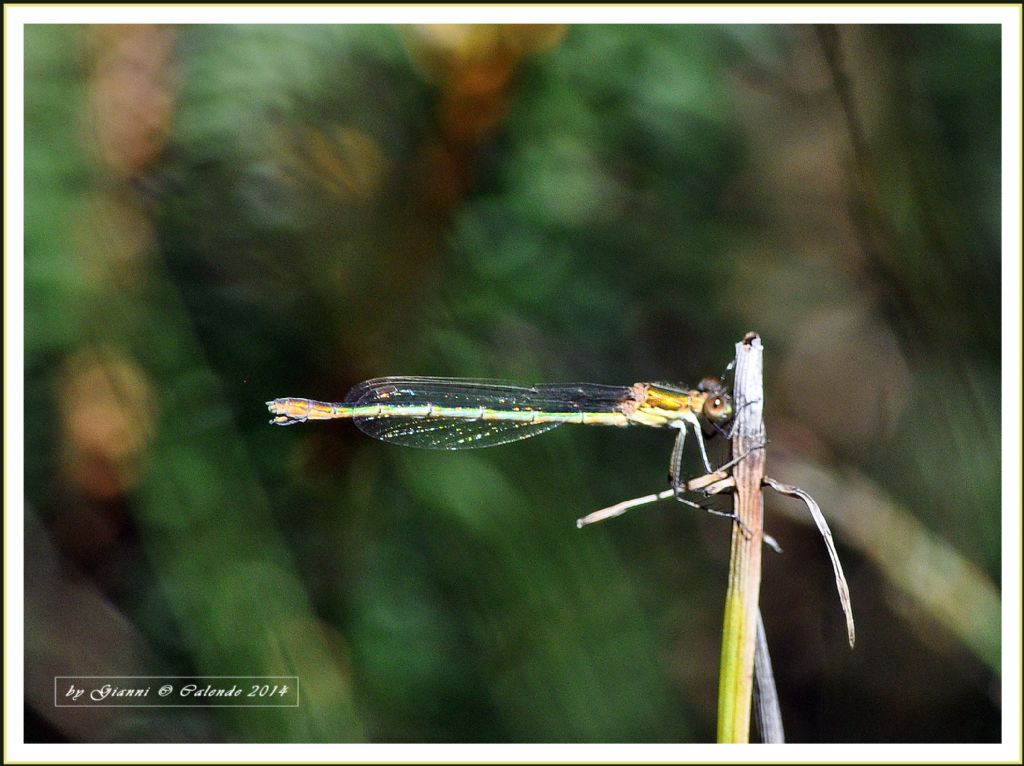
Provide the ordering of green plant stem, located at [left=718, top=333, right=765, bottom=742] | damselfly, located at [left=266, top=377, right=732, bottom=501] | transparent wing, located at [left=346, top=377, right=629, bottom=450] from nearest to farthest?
green plant stem, located at [left=718, top=333, right=765, bottom=742], damselfly, located at [left=266, top=377, right=732, bottom=501], transparent wing, located at [left=346, top=377, right=629, bottom=450]

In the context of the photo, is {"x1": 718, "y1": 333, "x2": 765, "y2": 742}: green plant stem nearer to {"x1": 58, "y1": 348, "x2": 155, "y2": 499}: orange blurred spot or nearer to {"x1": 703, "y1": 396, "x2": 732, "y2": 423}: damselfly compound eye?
{"x1": 703, "y1": 396, "x2": 732, "y2": 423}: damselfly compound eye

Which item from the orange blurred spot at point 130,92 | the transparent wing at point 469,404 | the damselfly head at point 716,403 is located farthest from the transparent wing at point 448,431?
the orange blurred spot at point 130,92

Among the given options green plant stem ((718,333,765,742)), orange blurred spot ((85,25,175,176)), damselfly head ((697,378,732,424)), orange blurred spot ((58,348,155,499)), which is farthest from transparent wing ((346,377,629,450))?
A: green plant stem ((718,333,765,742))

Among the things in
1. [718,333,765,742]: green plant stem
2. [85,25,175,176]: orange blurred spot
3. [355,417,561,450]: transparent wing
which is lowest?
[718,333,765,742]: green plant stem

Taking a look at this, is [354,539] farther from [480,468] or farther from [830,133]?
[830,133]

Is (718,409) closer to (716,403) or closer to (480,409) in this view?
(716,403)

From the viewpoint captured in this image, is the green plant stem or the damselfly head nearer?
the green plant stem

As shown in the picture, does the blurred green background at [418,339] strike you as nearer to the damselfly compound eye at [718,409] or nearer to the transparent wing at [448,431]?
the transparent wing at [448,431]
